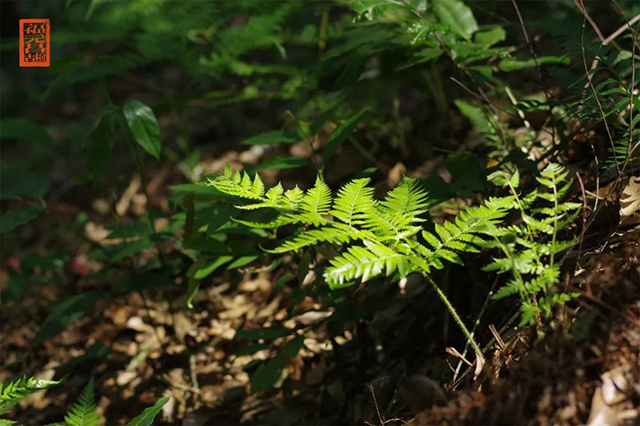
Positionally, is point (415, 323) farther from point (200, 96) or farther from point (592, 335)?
point (200, 96)

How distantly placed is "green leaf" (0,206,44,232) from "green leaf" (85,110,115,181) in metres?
0.29

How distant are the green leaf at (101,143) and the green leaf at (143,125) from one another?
7cm

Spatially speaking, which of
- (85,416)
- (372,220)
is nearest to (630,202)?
(372,220)

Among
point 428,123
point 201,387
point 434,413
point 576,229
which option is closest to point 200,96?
point 428,123

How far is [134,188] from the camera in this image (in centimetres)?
396

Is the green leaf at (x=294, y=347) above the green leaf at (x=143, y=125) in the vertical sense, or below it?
below

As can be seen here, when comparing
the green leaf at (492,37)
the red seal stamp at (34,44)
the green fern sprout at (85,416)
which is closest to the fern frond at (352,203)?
the green fern sprout at (85,416)

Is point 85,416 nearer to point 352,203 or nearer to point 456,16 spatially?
point 352,203

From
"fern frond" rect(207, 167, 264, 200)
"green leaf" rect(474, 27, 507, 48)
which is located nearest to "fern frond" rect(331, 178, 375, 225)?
"fern frond" rect(207, 167, 264, 200)

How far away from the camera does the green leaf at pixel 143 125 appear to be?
2154mm

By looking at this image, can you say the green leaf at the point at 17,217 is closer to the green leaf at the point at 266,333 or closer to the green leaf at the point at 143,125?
the green leaf at the point at 143,125

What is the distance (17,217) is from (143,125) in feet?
2.06

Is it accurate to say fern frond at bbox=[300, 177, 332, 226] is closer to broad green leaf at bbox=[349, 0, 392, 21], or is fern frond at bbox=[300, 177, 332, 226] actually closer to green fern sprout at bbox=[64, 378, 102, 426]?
broad green leaf at bbox=[349, 0, 392, 21]

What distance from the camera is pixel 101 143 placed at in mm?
2191
